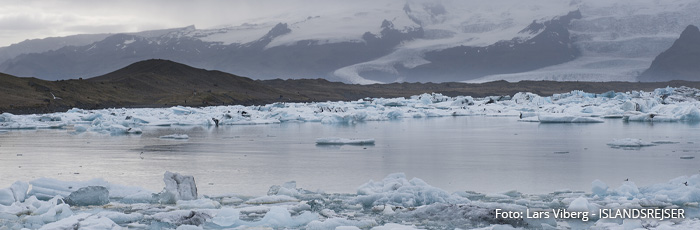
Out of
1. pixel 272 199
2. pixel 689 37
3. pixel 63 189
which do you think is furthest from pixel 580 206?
pixel 689 37

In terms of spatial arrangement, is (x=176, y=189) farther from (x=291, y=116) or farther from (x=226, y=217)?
(x=291, y=116)

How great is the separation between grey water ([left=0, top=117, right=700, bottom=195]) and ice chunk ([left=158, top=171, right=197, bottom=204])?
0.74 meters

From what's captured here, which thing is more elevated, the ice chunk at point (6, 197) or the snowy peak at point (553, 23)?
the snowy peak at point (553, 23)

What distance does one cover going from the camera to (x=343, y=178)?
10.3 m

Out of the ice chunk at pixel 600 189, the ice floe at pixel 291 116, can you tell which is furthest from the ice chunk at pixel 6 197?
the ice floe at pixel 291 116

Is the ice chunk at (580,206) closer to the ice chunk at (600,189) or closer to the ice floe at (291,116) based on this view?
the ice chunk at (600,189)

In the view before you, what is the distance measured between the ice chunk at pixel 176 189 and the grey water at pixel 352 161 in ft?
2.42

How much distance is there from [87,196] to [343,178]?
143 inches

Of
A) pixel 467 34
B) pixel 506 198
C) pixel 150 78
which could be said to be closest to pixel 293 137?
pixel 506 198

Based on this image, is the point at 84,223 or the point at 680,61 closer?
the point at 84,223

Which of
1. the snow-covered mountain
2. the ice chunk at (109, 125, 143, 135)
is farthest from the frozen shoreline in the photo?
the snow-covered mountain

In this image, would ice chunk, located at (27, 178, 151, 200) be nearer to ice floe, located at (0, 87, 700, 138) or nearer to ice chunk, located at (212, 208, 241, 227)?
ice chunk, located at (212, 208, 241, 227)

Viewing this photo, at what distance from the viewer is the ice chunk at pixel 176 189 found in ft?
26.3

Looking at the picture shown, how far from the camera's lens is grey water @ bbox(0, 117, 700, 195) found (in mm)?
9969
